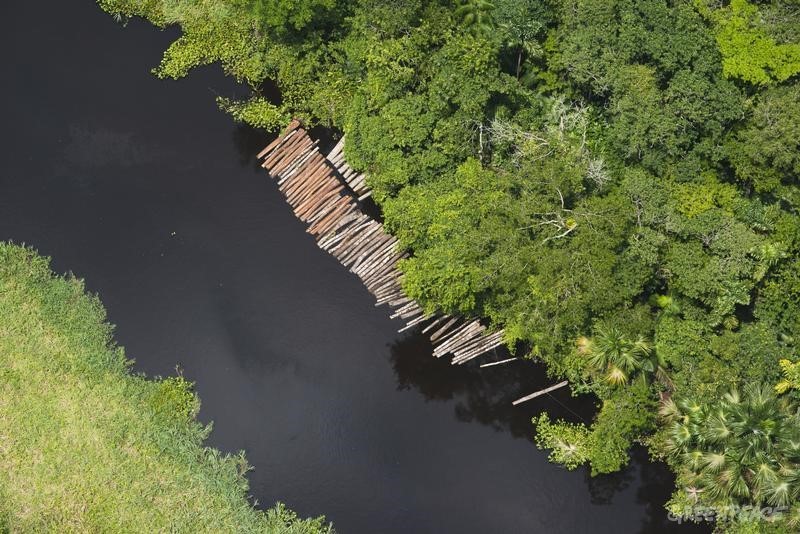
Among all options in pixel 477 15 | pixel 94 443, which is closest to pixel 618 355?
pixel 477 15

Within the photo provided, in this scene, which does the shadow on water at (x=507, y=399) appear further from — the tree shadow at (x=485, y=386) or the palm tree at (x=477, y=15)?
the palm tree at (x=477, y=15)

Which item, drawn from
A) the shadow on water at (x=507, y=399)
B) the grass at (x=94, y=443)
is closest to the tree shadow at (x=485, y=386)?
the shadow on water at (x=507, y=399)

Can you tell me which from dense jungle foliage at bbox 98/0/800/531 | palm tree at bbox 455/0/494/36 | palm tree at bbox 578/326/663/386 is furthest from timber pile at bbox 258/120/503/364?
palm tree at bbox 455/0/494/36

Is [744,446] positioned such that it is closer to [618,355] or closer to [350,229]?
[618,355]

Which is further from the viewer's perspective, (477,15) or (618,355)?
(477,15)

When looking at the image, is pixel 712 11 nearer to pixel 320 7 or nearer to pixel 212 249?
pixel 320 7

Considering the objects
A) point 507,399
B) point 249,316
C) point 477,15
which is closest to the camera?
point 507,399

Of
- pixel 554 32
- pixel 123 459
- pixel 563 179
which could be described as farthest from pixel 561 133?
pixel 123 459

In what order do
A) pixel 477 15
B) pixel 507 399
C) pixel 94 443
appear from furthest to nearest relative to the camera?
pixel 477 15 → pixel 507 399 → pixel 94 443
